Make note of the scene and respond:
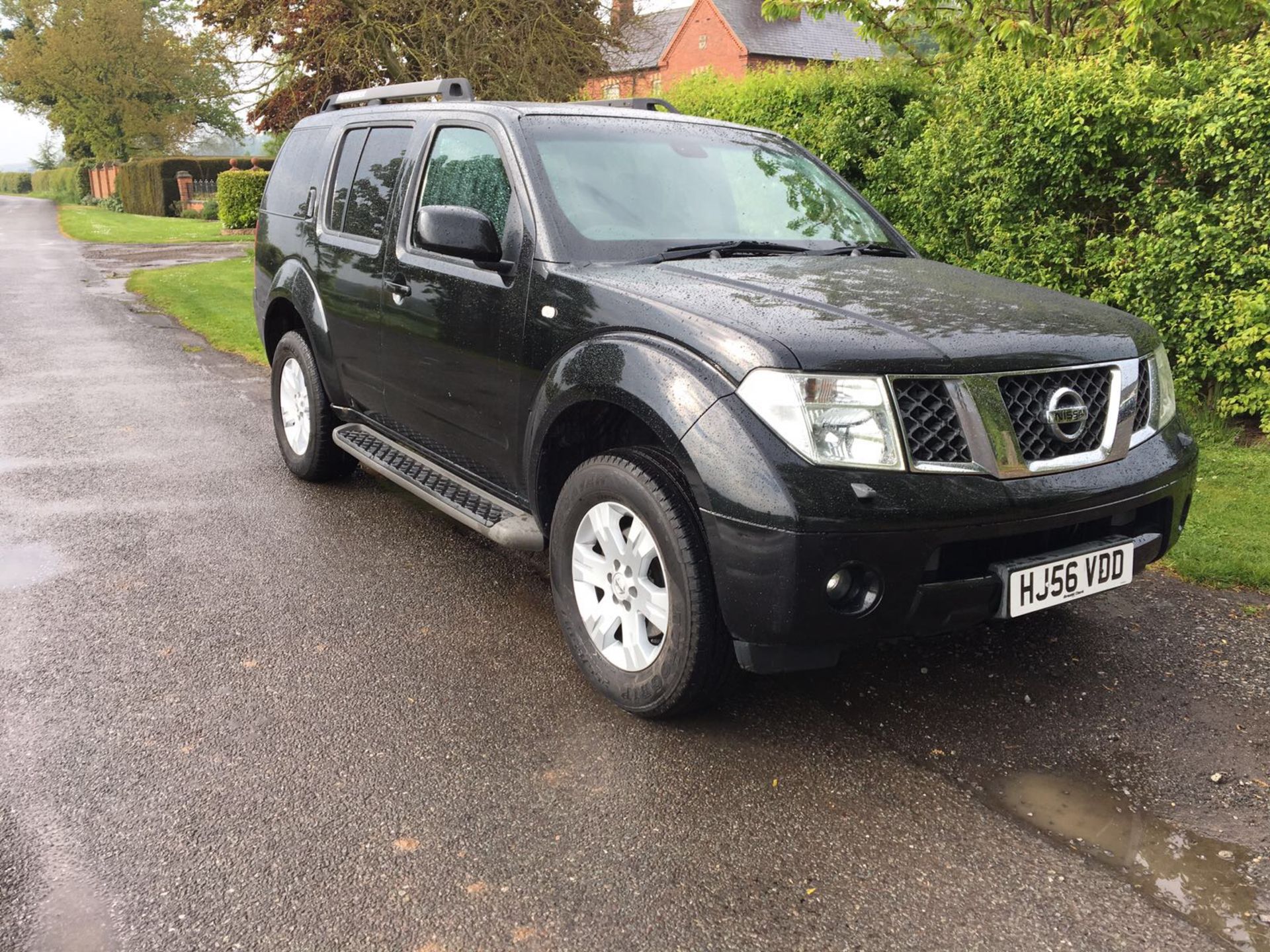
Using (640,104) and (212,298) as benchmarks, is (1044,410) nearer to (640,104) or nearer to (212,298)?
(640,104)

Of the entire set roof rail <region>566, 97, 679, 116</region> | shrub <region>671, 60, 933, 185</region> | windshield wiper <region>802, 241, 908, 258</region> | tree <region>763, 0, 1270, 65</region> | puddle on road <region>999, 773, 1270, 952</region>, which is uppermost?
tree <region>763, 0, 1270, 65</region>

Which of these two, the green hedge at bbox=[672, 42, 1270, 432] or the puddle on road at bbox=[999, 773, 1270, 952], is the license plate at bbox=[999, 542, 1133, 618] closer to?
the puddle on road at bbox=[999, 773, 1270, 952]

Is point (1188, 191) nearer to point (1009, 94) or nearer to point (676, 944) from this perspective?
point (1009, 94)

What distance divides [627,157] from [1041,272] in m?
3.87

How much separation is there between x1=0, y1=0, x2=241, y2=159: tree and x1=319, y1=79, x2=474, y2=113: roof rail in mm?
57343

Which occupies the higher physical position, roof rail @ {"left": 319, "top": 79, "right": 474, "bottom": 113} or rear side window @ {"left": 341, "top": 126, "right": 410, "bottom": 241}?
roof rail @ {"left": 319, "top": 79, "right": 474, "bottom": 113}

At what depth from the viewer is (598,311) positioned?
11.8 feet

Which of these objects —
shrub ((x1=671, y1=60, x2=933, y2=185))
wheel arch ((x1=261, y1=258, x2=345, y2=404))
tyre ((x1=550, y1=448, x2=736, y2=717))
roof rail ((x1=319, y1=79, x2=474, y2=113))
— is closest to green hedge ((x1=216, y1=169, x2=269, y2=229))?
shrub ((x1=671, y1=60, x2=933, y2=185))

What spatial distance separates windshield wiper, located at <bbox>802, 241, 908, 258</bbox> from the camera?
437 cm

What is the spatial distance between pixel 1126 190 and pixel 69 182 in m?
70.9

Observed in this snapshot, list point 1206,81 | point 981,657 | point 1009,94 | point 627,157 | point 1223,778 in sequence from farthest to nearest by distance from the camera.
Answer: point 1009,94
point 1206,81
point 627,157
point 981,657
point 1223,778

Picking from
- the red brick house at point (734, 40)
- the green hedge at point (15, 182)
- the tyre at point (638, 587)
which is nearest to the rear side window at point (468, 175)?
the tyre at point (638, 587)

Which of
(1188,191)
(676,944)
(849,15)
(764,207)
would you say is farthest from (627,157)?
(849,15)

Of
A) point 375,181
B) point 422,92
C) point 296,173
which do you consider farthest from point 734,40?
point 375,181
